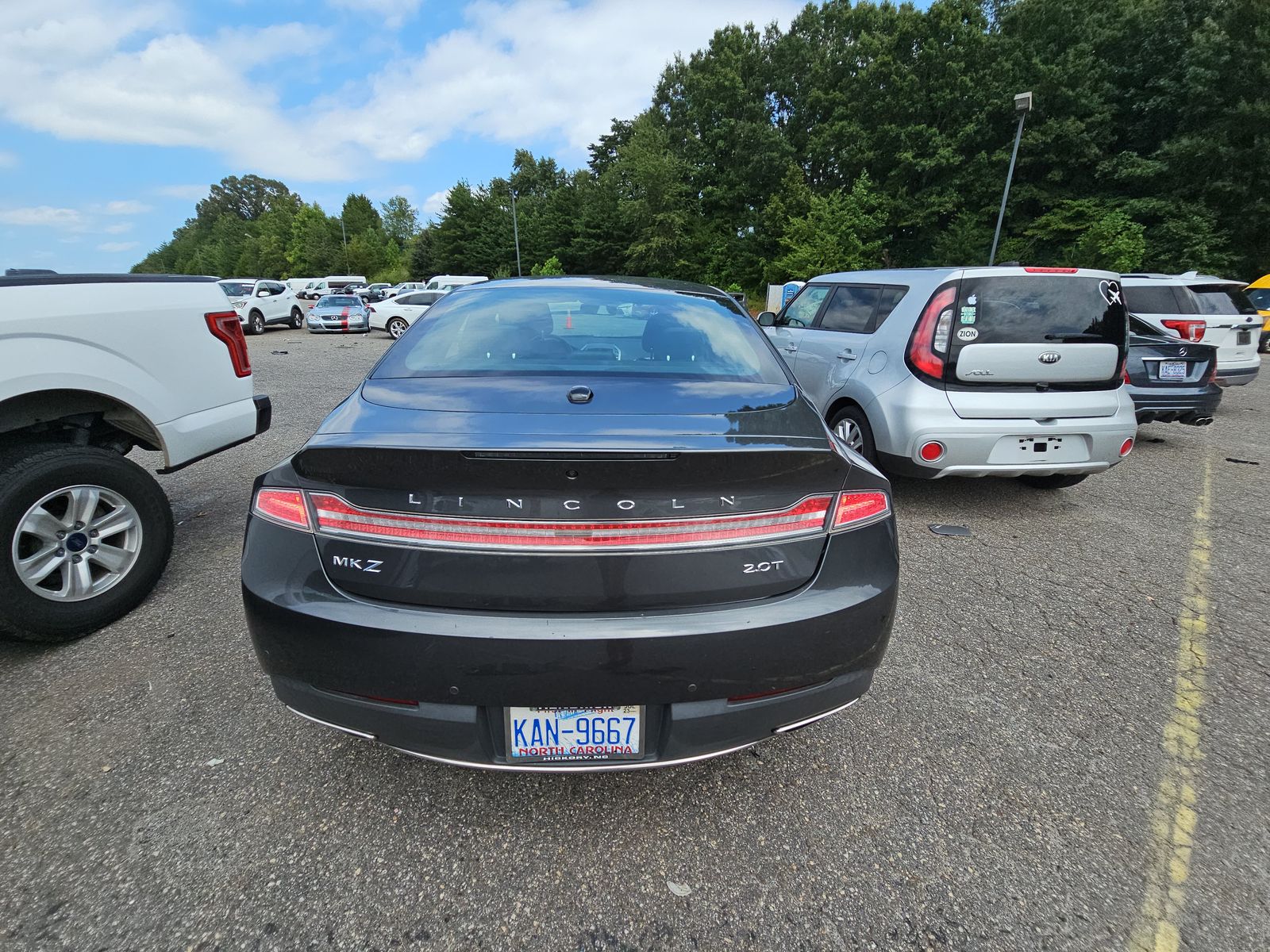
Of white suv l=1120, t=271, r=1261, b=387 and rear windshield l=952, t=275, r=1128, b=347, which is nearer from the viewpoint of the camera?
rear windshield l=952, t=275, r=1128, b=347

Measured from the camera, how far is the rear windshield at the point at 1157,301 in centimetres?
719

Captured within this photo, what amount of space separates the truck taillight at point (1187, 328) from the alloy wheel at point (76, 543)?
30.6 feet

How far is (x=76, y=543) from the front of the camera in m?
2.94

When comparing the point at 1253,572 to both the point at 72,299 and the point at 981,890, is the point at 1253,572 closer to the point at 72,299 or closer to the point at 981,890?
the point at 981,890

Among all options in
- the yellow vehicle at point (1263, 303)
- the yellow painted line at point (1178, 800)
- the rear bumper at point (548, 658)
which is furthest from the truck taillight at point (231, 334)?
the yellow vehicle at point (1263, 303)

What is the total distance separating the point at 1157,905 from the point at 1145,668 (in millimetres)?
1409

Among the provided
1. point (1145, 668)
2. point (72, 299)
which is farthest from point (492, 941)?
point (72, 299)

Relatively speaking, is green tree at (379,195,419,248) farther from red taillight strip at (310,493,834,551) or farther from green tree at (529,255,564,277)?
red taillight strip at (310,493,834,551)

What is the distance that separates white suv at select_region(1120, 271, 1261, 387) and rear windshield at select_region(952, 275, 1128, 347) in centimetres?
351

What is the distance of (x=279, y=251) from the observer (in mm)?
91250

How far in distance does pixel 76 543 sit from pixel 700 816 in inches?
119

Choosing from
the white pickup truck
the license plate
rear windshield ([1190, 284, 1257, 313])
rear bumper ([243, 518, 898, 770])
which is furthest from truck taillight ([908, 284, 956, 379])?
rear windshield ([1190, 284, 1257, 313])

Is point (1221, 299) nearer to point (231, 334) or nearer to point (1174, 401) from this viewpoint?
point (1174, 401)

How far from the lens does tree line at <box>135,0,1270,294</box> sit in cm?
2714
